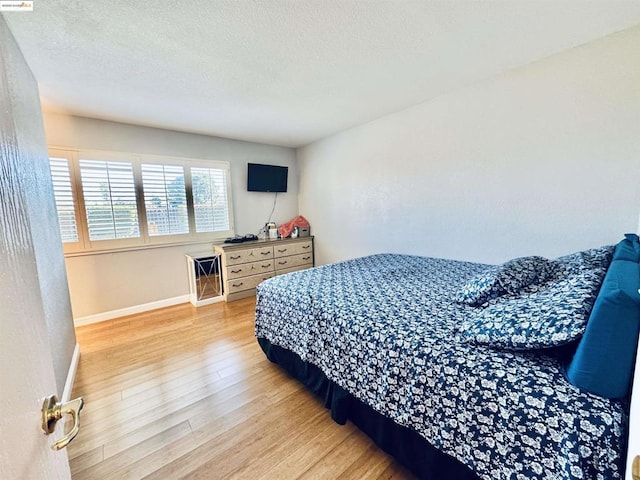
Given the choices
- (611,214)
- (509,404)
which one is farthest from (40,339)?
(611,214)

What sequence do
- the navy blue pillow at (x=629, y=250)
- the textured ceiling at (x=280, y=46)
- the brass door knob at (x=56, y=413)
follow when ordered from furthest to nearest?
the textured ceiling at (x=280, y=46), the navy blue pillow at (x=629, y=250), the brass door knob at (x=56, y=413)

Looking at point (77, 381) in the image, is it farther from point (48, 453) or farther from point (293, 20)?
point (293, 20)

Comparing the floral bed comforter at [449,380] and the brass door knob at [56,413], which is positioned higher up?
the brass door knob at [56,413]

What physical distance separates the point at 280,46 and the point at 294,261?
315 cm

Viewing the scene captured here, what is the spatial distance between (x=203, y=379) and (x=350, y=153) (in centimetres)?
326

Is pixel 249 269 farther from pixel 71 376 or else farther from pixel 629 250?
pixel 629 250

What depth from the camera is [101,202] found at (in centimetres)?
319

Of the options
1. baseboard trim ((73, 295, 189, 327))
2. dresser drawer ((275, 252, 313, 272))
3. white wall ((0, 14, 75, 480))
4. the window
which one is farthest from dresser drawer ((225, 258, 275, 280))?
white wall ((0, 14, 75, 480))

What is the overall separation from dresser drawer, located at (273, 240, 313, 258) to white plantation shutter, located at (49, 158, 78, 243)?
2432 millimetres

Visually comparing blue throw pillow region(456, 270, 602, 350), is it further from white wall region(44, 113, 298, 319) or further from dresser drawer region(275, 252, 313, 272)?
white wall region(44, 113, 298, 319)

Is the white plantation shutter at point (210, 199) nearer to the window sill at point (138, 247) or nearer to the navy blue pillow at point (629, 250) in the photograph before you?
the window sill at point (138, 247)

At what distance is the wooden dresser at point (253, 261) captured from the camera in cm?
379

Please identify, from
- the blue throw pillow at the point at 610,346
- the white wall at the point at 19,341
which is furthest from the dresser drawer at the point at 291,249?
the blue throw pillow at the point at 610,346

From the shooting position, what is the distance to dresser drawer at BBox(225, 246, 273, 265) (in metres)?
3.76
